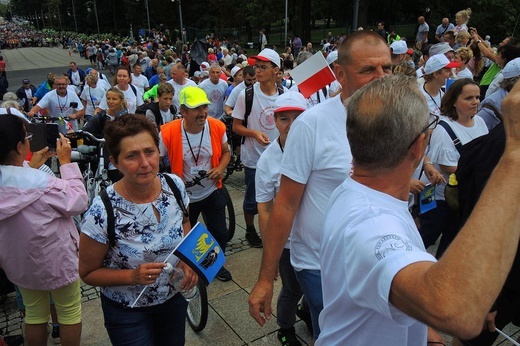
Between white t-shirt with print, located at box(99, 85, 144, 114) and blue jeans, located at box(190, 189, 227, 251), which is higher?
white t-shirt with print, located at box(99, 85, 144, 114)

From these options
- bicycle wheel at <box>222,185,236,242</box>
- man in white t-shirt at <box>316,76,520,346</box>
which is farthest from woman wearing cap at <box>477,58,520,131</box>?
man in white t-shirt at <box>316,76,520,346</box>

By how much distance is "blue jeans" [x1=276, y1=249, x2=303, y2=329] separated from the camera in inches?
112

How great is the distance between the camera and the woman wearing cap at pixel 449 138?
3691 mm

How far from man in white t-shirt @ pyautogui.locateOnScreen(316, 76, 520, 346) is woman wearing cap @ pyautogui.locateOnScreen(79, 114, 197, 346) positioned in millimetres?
1108

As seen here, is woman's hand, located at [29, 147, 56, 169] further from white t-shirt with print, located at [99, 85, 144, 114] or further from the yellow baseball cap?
white t-shirt with print, located at [99, 85, 144, 114]

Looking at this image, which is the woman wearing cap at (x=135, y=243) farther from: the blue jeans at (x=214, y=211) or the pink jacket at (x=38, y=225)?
the blue jeans at (x=214, y=211)

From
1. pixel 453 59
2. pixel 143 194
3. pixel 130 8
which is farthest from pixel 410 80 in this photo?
pixel 130 8

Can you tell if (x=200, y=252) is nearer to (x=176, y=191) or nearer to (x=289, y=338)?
(x=176, y=191)

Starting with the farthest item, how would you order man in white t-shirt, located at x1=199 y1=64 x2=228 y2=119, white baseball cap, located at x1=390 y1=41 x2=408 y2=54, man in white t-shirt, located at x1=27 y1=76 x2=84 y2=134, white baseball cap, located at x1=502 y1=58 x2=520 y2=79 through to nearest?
1. man in white t-shirt, located at x1=27 y1=76 x2=84 y2=134
2. man in white t-shirt, located at x1=199 y1=64 x2=228 y2=119
3. white baseball cap, located at x1=390 y1=41 x2=408 y2=54
4. white baseball cap, located at x1=502 y1=58 x2=520 y2=79

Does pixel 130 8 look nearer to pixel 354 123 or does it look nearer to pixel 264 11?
Answer: pixel 264 11

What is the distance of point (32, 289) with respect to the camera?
273 cm

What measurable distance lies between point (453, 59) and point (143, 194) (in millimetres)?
6713

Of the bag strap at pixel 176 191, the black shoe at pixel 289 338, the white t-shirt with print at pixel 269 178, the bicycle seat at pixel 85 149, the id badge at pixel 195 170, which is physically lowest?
the black shoe at pixel 289 338

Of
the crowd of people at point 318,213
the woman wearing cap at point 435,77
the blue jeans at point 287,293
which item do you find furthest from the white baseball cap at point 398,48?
the blue jeans at point 287,293
